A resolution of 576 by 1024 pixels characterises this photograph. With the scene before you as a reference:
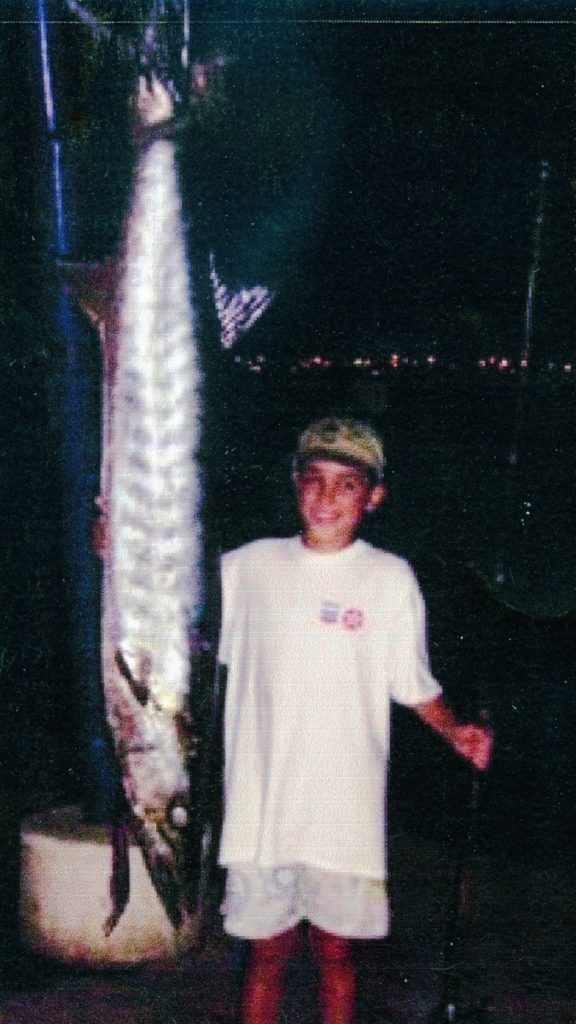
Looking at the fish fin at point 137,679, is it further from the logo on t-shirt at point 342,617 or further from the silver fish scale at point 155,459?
the logo on t-shirt at point 342,617

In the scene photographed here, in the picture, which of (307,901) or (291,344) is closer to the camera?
(307,901)

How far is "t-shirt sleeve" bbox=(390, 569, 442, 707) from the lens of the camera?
191cm

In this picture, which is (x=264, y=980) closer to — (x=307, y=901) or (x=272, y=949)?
(x=272, y=949)

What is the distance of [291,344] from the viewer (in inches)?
722

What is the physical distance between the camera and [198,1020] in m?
2.30

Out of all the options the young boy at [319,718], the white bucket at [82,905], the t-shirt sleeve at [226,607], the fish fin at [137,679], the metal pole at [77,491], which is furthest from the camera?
the white bucket at [82,905]

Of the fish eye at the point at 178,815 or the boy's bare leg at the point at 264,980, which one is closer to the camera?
the fish eye at the point at 178,815

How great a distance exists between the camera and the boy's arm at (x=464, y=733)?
1.92 meters

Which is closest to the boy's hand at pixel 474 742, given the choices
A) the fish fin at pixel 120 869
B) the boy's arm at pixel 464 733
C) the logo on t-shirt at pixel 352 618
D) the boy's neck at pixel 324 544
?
the boy's arm at pixel 464 733

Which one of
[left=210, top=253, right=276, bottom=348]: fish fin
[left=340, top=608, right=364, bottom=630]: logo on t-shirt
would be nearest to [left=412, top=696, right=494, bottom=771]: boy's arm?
[left=340, top=608, right=364, bottom=630]: logo on t-shirt

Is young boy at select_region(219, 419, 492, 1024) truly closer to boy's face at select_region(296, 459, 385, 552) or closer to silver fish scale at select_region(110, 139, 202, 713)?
boy's face at select_region(296, 459, 385, 552)

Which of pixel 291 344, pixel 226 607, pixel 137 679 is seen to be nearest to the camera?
pixel 137 679

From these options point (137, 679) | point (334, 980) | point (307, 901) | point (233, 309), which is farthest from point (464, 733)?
point (233, 309)

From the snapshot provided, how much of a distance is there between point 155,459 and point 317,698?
0.58m
